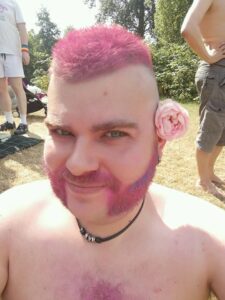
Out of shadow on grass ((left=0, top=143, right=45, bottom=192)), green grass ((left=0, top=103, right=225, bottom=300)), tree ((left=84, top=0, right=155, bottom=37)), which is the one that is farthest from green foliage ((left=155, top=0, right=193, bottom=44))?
shadow on grass ((left=0, top=143, right=45, bottom=192))

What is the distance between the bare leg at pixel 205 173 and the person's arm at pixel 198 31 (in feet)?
2.45

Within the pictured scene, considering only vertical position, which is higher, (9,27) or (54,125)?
(54,125)

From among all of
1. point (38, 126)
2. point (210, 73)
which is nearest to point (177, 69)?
point (38, 126)

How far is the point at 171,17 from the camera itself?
76.0 ft

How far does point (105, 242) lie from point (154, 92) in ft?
1.58

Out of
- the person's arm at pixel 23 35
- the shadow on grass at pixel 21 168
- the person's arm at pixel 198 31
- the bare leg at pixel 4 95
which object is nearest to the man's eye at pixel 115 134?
the person's arm at pixel 198 31

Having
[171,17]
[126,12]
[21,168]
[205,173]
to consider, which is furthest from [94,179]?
[126,12]

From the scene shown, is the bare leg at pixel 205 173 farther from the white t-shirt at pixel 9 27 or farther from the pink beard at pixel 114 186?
→ the white t-shirt at pixel 9 27

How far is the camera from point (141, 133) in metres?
1.06

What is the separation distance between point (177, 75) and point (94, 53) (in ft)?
36.3

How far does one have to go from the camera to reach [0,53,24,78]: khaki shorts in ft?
14.9

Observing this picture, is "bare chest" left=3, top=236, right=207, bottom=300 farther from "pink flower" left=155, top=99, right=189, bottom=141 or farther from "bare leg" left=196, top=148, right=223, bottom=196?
"bare leg" left=196, top=148, right=223, bottom=196

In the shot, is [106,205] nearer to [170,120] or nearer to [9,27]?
[170,120]

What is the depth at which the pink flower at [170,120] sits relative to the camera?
3.58ft
